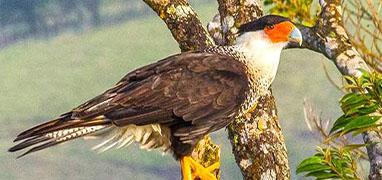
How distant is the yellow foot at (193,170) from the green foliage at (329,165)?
0.61 meters

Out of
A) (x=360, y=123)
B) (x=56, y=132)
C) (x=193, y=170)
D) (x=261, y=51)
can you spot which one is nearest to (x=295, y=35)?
(x=261, y=51)

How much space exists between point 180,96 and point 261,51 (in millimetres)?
479

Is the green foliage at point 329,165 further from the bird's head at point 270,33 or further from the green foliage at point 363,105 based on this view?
the bird's head at point 270,33

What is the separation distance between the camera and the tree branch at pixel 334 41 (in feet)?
17.2

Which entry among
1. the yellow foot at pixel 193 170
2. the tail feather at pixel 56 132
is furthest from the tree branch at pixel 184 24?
the tail feather at pixel 56 132

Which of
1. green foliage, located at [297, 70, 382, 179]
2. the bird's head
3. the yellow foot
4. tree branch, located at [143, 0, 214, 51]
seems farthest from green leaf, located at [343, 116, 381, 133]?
tree branch, located at [143, 0, 214, 51]

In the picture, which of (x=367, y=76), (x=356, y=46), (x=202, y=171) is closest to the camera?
(x=367, y=76)

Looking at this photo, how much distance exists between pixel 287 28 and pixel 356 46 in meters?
1.06

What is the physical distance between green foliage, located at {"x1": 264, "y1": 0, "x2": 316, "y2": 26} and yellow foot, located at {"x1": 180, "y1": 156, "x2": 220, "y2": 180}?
173cm

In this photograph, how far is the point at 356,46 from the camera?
231 inches

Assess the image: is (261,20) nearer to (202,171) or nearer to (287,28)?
(287,28)

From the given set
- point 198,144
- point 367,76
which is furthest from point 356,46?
point 367,76

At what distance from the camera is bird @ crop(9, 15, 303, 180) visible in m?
4.51

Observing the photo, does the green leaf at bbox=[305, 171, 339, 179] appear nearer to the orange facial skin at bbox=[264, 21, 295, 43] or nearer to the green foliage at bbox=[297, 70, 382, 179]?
the green foliage at bbox=[297, 70, 382, 179]
